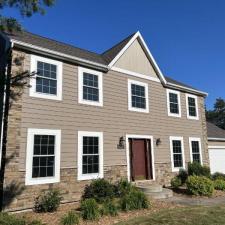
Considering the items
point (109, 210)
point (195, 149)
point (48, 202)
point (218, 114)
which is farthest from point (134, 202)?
point (218, 114)

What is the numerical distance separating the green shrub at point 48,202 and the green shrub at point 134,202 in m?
2.35

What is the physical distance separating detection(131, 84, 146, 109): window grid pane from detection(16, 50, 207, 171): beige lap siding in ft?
1.51

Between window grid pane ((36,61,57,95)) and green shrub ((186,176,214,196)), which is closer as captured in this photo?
window grid pane ((36,61,57,95))

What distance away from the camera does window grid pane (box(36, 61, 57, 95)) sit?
407 inches

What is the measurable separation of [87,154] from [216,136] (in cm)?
1328

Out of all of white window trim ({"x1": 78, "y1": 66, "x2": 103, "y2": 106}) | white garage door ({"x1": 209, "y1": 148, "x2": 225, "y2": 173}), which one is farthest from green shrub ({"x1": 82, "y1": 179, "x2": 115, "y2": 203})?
white garage door ({"x1": 209, "y1": 148, "x2": 225, "y2": 173})

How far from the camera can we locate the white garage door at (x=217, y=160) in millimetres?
19203

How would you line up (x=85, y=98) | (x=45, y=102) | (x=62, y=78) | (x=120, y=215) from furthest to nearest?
(x=85, y=98) < (x=62, y=78) < (x=45, y=102) < (x=120, y=215)

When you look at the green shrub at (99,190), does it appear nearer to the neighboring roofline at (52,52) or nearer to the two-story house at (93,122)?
the two-story house at (93,122)

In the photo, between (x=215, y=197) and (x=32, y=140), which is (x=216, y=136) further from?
(x=32, y=140)

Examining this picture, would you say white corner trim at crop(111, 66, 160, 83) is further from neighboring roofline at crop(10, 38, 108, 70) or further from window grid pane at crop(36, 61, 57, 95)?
window grid pane at crop(36, 61, 57, 95)

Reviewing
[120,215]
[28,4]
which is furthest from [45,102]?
[120,215]

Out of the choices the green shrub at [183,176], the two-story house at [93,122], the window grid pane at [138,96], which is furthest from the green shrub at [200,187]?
the window grid pane at [138,96]

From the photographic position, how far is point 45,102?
33.7 feet
